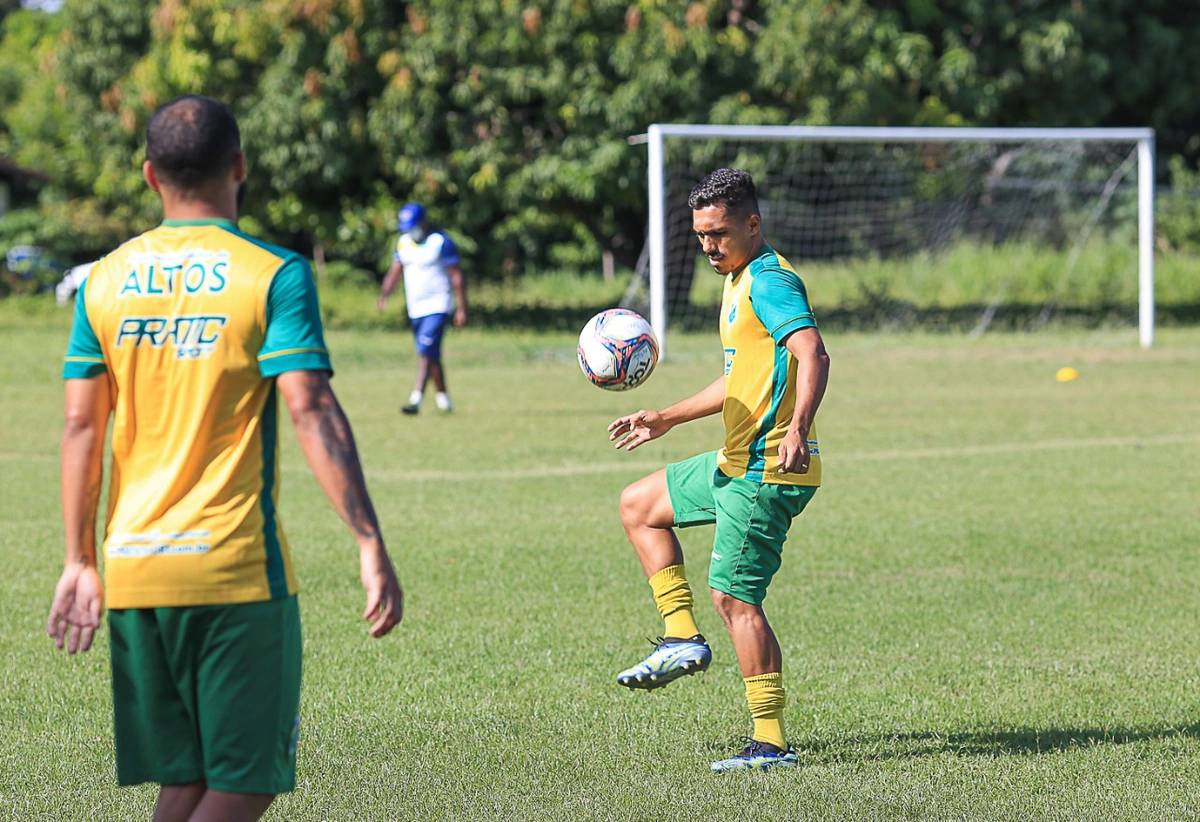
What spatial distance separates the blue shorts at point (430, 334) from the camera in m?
15.5

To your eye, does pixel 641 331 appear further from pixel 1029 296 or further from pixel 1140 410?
pixel 1029 296

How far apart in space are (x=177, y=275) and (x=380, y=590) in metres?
0.77

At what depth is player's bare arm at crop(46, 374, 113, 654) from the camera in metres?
3.18

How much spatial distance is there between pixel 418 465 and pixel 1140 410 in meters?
8.12

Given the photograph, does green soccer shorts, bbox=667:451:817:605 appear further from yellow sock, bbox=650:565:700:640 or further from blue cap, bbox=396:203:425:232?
blue cap, bbox=396:203:425:232

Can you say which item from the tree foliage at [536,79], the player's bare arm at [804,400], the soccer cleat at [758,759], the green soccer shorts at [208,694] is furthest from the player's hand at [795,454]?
the tree foliage at [536,79]

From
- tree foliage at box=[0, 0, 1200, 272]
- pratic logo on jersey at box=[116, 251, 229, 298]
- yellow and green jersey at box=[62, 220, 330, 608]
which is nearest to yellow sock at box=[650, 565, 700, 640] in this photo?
yellow and green jersey at box=[62, 220, 330, 608]

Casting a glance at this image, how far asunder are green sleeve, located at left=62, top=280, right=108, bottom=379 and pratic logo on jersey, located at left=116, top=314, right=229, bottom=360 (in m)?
0.07

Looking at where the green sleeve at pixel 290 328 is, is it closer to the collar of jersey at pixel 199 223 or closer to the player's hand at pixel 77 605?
the collar of jersey at pixel 199 223

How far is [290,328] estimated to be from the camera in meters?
3.10

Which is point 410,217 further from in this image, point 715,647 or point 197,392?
point 197,392

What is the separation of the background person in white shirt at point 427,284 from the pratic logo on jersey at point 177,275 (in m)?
12.4

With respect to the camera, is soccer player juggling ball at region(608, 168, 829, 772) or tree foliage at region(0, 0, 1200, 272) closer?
soccer player juggling ball at region(608, 168, 829, 772)

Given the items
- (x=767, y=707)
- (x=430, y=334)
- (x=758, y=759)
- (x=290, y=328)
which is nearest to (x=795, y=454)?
(x=767, y=707)
